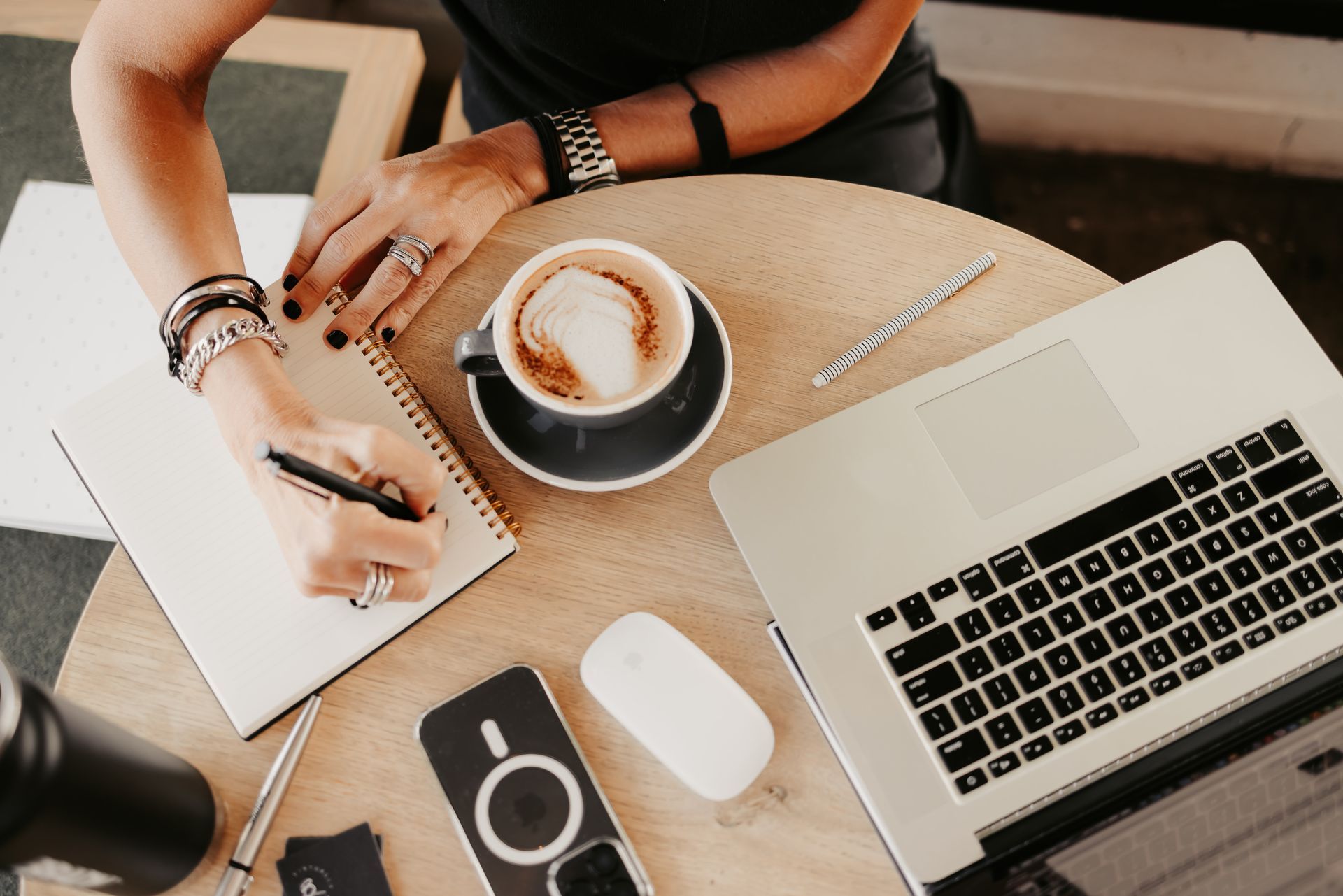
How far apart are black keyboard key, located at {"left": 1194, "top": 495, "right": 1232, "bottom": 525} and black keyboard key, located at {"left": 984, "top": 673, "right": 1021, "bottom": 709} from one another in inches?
8.0

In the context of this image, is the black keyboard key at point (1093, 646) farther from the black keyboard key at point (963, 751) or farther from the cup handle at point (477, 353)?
the cup handle at point (477, 353)

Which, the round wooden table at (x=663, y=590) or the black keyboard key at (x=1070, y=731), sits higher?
the round wooden table at (x=663, y=590)

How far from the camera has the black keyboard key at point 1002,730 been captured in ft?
1.94

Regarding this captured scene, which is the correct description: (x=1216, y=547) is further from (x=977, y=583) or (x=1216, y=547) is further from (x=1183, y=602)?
(x=977, y=583)

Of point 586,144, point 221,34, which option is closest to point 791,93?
point 586,144

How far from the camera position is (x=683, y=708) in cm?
61

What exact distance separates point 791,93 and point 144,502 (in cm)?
72

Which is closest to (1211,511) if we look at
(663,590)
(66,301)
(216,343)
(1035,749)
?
(1035,749)

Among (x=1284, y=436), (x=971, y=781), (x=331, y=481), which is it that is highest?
(x=331, y=481)

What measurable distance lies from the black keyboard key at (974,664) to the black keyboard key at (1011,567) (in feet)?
0.19

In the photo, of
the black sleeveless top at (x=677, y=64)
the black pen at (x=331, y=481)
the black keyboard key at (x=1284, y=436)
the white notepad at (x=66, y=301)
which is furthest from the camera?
the white notepad at (x=66, y=301)

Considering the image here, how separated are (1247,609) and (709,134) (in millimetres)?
646

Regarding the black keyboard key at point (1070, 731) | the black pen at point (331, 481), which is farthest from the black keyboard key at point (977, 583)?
the black pen at point (331, 481)

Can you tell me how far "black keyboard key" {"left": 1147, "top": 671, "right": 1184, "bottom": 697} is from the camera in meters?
0.61
